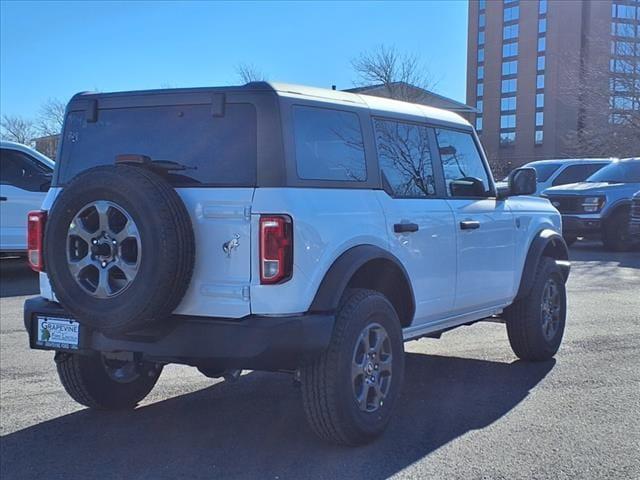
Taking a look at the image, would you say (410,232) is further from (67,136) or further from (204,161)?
(67,136)

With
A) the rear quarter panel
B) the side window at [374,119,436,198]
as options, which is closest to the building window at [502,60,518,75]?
the side window at [374,119,436,198]

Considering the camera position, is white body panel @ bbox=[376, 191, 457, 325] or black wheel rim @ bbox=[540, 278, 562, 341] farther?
black wheel rim @ bbox=[540, 278, 562, 341]

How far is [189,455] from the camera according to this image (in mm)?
4121

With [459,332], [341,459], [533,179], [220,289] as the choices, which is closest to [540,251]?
[533,179]

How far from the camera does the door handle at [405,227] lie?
14.5 feet

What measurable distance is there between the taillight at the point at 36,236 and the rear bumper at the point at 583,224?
1262cm

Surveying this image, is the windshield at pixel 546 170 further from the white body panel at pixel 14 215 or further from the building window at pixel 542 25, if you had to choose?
the building window at pixel 542 25

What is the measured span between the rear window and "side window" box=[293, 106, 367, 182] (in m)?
0.28

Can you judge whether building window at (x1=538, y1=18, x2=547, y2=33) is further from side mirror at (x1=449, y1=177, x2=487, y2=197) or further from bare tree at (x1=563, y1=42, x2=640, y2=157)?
side mirror at (x1=449, y1=177, x2=487, y2=197)

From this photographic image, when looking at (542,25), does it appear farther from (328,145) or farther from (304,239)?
(304,239)

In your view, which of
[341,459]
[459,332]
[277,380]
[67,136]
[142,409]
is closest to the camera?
[341,459]

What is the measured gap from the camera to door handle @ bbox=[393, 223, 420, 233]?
4422 mm

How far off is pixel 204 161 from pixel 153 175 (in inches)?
12.0

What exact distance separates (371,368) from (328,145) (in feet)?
4.28
